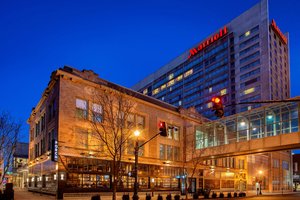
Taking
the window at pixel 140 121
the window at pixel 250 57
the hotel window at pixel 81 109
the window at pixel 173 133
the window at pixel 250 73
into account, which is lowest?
the window at pixel 173 133

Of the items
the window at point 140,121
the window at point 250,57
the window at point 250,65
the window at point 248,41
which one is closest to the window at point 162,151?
the window at point 140,121

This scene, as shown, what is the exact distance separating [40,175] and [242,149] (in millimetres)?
29112

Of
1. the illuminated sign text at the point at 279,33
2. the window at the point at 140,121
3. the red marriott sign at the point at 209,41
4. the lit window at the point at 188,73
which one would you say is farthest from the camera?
the lit window at the point at 188,73

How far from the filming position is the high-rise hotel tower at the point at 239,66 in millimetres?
111438

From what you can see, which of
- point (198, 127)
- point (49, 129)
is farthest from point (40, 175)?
point (198, 127)

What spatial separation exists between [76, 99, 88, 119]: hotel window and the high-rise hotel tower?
68.8 metres

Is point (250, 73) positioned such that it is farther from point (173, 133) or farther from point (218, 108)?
point (218, 108)

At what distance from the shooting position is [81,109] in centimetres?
4091

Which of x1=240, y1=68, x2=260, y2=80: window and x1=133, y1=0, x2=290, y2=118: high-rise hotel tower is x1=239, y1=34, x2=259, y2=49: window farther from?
x1=240, y1=68, x2=260, y2=80: window

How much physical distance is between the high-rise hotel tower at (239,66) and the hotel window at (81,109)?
226 feet

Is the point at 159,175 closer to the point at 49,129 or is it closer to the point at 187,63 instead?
the point at 49,129

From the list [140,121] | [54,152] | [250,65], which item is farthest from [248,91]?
[54,152]

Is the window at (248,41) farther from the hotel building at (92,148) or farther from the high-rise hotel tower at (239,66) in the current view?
the hotel building at (92,148)

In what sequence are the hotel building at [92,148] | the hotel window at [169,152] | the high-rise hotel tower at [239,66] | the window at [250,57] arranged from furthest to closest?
the window at [250,57] < the high-rise hotel tower at [239,66] < the hotel window at [169,152] < the hotel building at [92,148]
